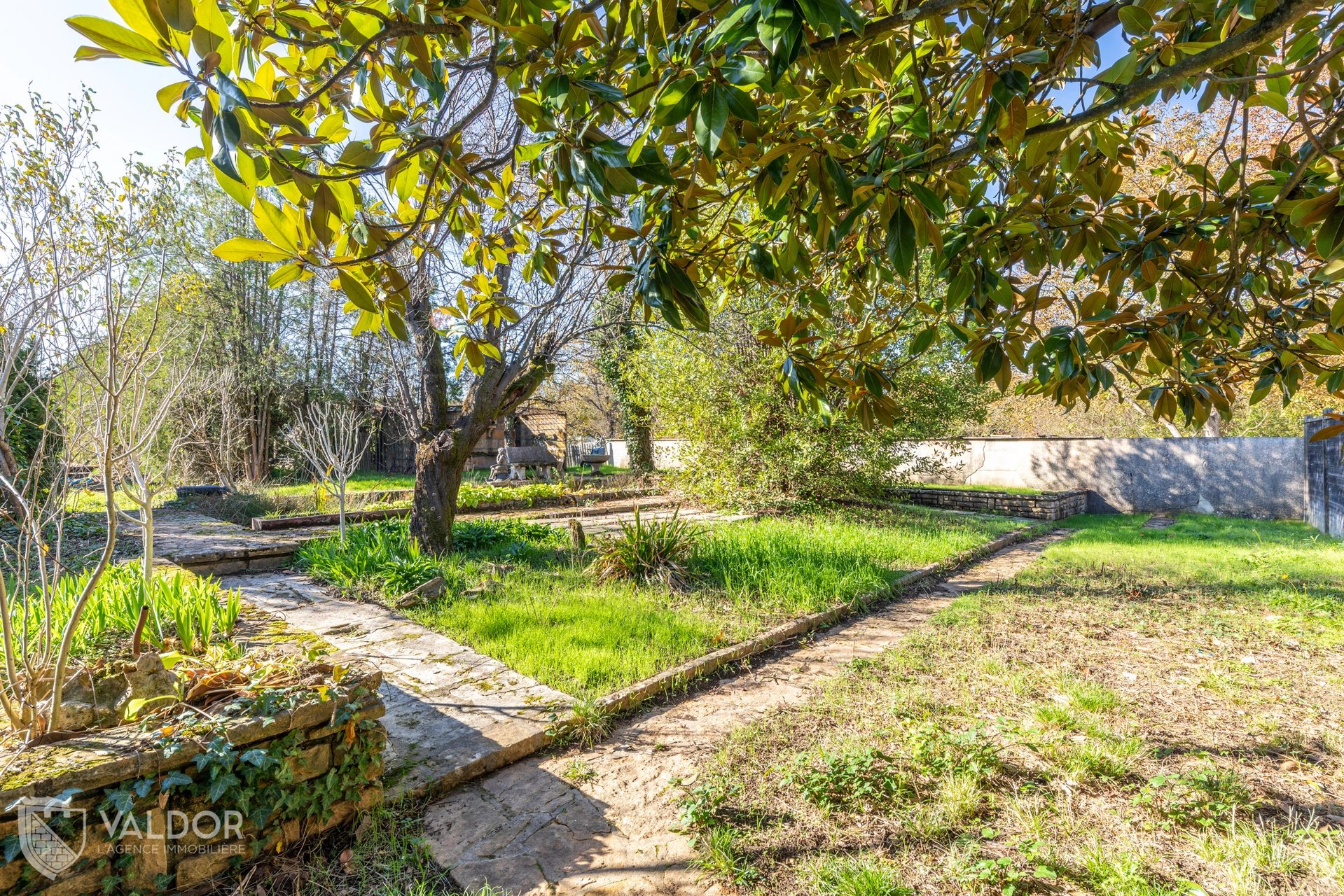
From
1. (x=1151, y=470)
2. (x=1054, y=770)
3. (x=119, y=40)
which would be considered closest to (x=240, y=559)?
(x=119, y=40)

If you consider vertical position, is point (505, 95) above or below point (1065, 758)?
above

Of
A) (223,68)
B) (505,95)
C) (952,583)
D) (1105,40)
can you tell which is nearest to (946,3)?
(223,68)

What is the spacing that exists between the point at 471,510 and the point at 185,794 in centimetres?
799

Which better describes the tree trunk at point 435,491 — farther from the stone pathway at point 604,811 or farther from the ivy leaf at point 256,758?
the ivy leaf at point 256,758

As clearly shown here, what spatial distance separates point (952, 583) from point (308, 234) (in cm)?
605

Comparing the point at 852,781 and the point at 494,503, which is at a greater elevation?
the point at 494,503

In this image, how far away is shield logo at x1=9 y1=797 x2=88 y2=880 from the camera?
1.55m

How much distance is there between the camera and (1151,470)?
37.2 feet

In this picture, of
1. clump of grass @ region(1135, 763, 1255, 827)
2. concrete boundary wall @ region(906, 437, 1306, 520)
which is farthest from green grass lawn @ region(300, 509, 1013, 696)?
concrete boundary wall @ region(906, 437, 1306, 520)

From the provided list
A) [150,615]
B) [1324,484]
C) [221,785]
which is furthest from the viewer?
[1324,484]

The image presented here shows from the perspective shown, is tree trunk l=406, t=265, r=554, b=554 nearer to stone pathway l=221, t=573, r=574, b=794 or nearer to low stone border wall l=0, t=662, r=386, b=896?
stone pathway l=221, t=573, r=574, b=794

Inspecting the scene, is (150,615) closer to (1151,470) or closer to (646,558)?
(646,558)

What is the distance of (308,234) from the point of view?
120 cm

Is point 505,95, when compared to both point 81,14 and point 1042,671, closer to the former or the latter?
point 81,14
